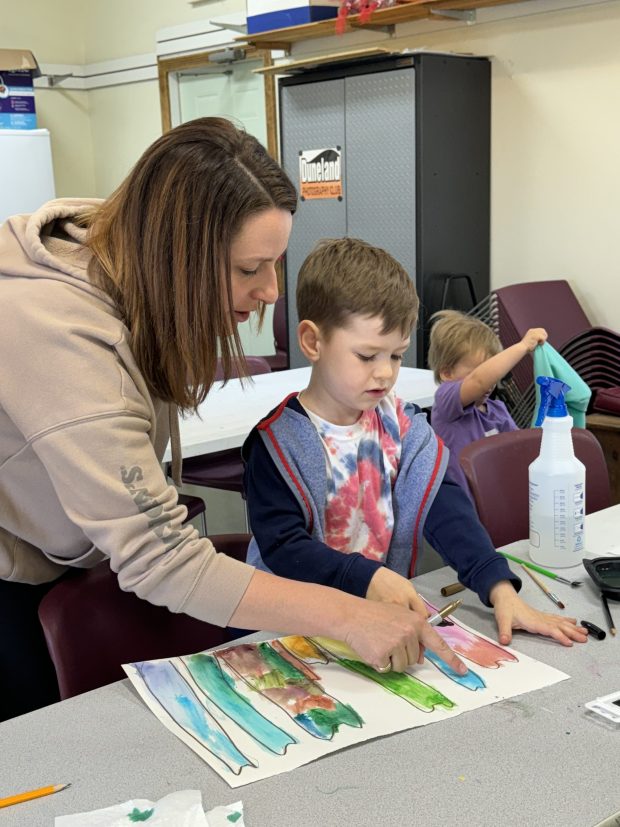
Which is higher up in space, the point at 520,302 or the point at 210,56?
the point at 210,56

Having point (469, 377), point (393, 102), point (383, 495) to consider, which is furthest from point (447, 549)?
point (393, 102)

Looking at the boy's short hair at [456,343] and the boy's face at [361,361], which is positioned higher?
the boy's face at [361,361]

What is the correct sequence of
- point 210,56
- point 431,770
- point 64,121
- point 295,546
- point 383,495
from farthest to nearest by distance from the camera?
point 64,121
point 210,56
point 383,495
point 295,546
point 431,770

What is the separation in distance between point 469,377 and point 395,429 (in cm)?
95

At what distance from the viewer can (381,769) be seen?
2.85 feet

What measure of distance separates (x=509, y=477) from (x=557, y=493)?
0.42 meters

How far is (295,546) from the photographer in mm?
1251

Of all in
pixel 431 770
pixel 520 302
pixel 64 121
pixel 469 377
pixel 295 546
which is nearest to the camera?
pixel 431 770

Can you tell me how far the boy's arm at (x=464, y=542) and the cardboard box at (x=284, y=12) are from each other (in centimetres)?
354

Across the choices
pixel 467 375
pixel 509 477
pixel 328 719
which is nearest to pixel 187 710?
pixel 328 719

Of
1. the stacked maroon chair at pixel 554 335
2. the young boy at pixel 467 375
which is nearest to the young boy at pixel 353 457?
the young boy at pixel 467 375

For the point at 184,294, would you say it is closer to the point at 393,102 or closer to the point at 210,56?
the point at 393,102

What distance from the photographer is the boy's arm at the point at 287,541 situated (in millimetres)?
1190

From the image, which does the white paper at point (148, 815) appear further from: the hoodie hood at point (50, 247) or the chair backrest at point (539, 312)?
the chair backrest at point (539, 312)
